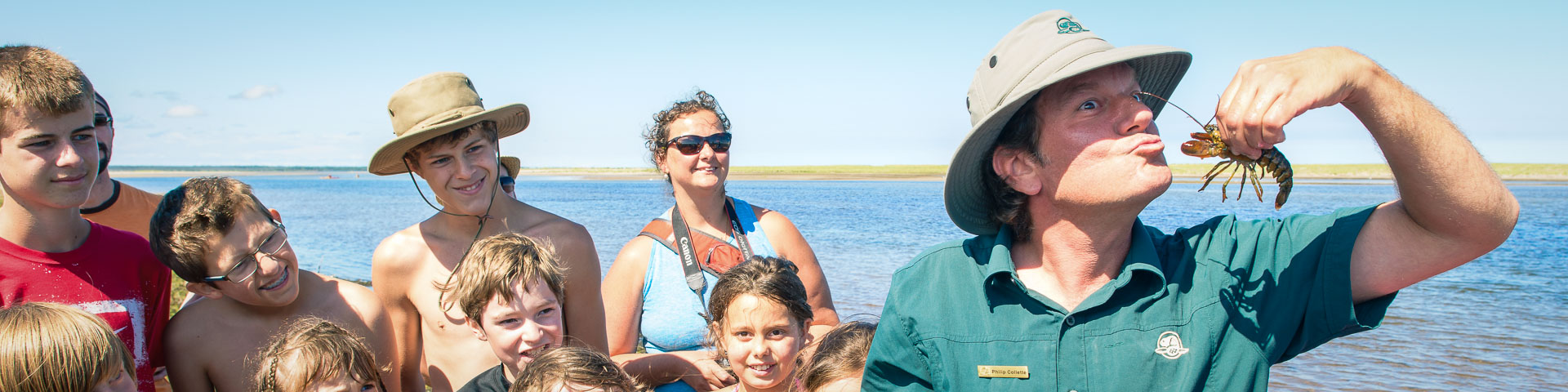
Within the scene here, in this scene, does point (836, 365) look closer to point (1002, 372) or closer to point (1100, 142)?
point (1002, 372)

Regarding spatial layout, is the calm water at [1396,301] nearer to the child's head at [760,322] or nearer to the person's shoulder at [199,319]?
the child's head at [760,322]

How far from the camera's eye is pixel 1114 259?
2.15 metres

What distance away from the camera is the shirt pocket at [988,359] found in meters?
2.04

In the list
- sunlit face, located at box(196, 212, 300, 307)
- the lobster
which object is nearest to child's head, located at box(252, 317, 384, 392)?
sunlit face, located at box(196, 212, 300, 307)

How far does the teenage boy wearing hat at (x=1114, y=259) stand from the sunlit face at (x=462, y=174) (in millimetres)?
2023

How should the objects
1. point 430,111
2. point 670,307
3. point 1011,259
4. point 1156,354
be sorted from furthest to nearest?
point 670,307
point 430,111
point 1011,259
point 1156,354

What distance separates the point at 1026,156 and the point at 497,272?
6.29ft

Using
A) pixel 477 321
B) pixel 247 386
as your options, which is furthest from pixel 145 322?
pixel 477 321

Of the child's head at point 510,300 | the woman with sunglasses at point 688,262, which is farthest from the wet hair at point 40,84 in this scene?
the woman with sunglasses at point 688,262

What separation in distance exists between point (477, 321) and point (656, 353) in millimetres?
826

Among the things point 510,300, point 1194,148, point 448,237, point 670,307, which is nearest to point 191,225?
point 448,237

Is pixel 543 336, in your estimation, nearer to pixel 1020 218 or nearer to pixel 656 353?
pixel 656 353

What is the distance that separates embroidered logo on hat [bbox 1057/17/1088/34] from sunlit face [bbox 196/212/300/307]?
8.38 feet

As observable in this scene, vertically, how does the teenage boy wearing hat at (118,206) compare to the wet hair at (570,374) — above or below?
above
